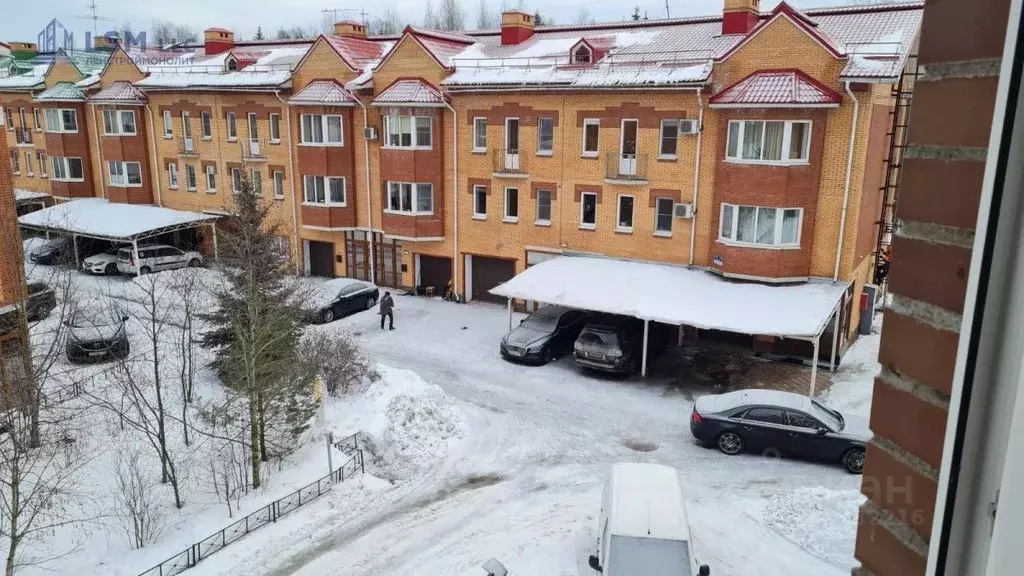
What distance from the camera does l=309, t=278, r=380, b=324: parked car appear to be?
2581 centimetres

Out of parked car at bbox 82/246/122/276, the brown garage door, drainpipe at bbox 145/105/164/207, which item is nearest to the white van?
the brown garage door

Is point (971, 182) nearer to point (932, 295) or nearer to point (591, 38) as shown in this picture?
point (932, 295)

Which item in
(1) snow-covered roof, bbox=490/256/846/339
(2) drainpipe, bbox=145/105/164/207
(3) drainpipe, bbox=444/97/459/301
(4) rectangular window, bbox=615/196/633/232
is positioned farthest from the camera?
(2) drainpipe, bbox=145/105/164/207

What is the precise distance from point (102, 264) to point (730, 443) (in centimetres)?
2888

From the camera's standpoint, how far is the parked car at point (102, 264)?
105ft

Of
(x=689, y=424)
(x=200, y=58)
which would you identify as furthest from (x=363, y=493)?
(x=200, y=58)

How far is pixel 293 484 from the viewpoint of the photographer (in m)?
14.3

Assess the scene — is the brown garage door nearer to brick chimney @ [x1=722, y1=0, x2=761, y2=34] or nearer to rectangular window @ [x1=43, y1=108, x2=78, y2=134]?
brick chimney @ [x1=722, y1=0, x2=761, y2=34]

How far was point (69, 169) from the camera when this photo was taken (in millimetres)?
39625

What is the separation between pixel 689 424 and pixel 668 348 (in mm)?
6662

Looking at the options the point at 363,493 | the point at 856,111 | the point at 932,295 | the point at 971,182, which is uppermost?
the point at 856,111

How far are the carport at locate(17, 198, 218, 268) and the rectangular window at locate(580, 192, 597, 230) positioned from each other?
1622cm

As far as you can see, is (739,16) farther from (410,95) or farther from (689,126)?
(410,95)

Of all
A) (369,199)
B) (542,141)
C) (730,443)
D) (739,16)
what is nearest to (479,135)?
(542,141)
